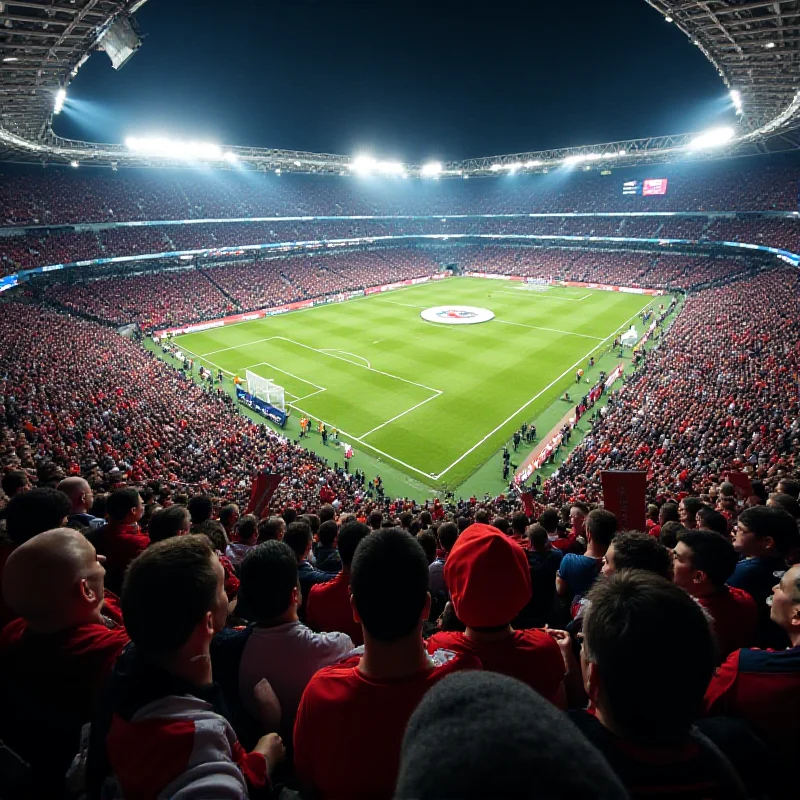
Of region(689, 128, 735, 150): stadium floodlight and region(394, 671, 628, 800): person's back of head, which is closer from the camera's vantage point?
region(394, 671, 628, 800): person's back of head

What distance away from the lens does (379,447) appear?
86.8 ft

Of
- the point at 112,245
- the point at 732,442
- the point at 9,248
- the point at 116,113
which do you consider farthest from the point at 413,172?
the point at 732,442

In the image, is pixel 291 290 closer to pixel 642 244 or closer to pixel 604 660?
pixel 642 244

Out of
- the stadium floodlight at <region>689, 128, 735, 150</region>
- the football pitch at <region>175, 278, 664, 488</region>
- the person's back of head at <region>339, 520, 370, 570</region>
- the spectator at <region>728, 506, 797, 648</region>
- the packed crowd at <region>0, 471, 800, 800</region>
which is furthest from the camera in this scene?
the stadium floodlight at <region>689, 128, 735, 150</region>

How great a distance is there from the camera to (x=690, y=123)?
76750 millimetres

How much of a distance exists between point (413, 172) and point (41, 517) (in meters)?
99.1

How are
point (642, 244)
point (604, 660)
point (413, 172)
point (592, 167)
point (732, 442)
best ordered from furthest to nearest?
1. point (413, 172)
2. point (592, 167)
3. point (642, 244)
4. point (732, 442)
5. point (604, 660)

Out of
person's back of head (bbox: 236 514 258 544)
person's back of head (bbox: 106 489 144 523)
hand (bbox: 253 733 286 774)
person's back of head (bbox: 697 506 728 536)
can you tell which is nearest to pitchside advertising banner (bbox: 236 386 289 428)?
person's back of head (bbox: 236 514 258 544)

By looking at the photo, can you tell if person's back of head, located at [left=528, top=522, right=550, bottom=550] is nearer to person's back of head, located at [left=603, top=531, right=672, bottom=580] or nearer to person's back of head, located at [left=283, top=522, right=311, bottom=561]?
person's back of head, located at [left=603, top=531, right=672, bottom=580]

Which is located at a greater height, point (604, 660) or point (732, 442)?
point (604, 660)

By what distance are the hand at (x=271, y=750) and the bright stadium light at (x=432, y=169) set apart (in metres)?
101

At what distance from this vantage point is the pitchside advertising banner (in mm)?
28766

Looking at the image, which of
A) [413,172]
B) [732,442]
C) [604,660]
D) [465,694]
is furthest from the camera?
[413,172]

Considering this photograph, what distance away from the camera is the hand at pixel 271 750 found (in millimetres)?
2703
